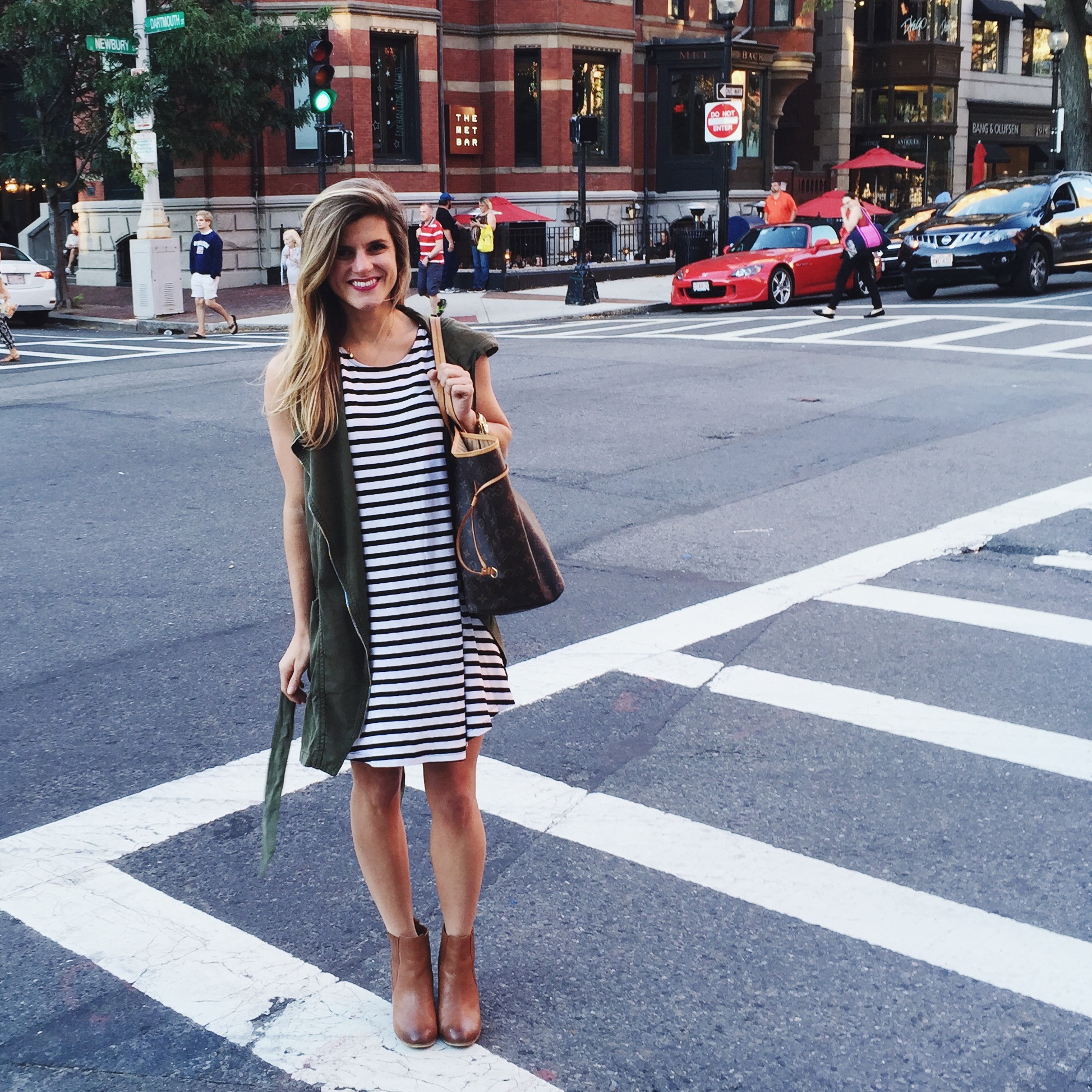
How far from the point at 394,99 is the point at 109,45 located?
10.9 m

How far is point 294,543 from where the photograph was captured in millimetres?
3164

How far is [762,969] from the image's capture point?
352 centimetres

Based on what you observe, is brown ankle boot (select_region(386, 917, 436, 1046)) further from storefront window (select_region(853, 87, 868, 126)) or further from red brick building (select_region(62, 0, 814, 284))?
storefront window (select_region(853, 87, 868, 126))

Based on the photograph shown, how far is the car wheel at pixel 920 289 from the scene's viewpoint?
75.6ft

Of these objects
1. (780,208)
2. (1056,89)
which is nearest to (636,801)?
(780,208)

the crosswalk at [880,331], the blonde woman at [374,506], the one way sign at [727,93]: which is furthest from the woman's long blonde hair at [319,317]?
the one way sign at [727,93]

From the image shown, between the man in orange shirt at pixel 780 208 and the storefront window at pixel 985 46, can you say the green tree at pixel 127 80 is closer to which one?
the man in orange shirt at pixel 780 208

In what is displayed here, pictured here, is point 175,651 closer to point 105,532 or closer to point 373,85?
point 105,532

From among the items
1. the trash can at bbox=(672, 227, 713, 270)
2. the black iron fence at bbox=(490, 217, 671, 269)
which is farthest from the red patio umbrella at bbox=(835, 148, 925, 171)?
the trash can at bbox=(672, 227, 713, 270)

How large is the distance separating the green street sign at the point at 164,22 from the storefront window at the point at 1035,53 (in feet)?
126

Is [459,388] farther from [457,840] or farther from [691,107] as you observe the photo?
[691,107]

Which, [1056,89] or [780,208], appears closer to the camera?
[780,208]

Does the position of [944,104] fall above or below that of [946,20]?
below

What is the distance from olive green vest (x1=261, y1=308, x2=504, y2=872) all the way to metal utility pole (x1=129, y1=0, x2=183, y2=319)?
21981 mm
